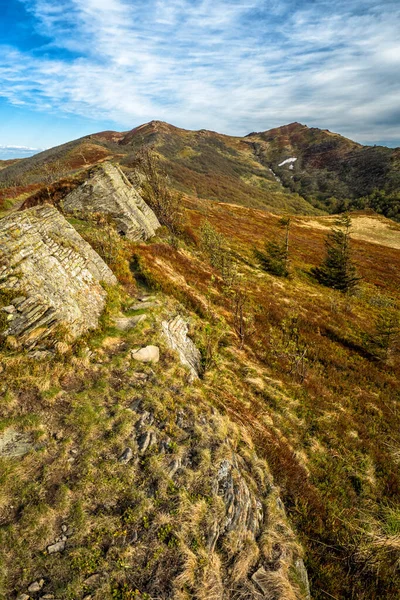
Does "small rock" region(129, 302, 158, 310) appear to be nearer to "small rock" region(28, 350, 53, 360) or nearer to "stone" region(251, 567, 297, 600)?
"small rock" region(28, 350, 53, 360)

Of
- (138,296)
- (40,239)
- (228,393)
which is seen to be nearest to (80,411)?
(228,393)

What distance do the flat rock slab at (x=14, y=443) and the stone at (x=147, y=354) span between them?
349 centimetres

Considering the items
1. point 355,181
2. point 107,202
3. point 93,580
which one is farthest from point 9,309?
point 355,181

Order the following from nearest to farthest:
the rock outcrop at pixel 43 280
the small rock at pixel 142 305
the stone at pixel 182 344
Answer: the rock outcrop at pixel 43 280 < the stone at pixel 182 344 < the small rock at pixel 142 305

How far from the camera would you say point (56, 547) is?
431 centimetres

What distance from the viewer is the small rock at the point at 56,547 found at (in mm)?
4270

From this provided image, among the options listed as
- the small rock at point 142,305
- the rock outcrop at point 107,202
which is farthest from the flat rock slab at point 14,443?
the rock outcrop at point 107,202

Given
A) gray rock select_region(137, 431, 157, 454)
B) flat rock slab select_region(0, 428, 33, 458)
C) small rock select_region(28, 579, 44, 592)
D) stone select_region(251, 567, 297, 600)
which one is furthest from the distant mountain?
small rock select_region(28, 579, 44, 592)

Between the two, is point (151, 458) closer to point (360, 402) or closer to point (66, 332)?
point (66, 332)

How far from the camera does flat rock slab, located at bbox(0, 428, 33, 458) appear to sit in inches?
216

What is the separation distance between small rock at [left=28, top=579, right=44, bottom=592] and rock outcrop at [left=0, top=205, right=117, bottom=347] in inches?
204

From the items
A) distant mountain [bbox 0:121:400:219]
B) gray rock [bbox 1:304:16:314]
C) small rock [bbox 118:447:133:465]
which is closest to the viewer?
small rock [bbox 118:447:133:465]

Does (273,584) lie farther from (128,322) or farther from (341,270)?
(341,270)

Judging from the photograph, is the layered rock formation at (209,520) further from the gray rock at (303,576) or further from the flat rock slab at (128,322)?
the flat rock slab at (128,322)
